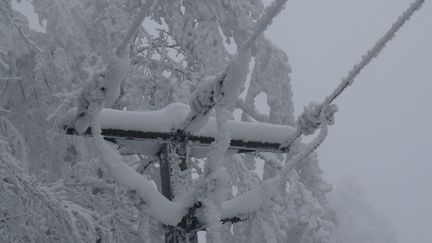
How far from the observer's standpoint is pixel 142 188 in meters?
2.88

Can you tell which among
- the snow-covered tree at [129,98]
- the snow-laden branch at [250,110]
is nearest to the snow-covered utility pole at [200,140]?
the snow-covered tree at [129,98]

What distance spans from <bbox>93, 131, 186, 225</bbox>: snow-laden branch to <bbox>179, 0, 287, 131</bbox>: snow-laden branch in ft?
1.62

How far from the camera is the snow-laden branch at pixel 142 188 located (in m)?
2.82

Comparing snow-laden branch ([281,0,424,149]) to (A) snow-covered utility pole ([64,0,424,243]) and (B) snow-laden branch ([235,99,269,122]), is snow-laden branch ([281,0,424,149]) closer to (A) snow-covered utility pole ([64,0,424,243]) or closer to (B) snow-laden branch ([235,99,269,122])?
(A) snow-covered utility pole ([64,0,424,243])

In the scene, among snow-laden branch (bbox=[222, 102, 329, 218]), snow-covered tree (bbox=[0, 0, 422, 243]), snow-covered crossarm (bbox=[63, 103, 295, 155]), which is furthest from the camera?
snow-covered tree (bbox=[0, 0, 422, 243])

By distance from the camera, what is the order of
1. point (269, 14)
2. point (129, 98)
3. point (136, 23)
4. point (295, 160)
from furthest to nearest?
point (129, 98)
point (295, 160)
point (136, 23)
point (269, 14)

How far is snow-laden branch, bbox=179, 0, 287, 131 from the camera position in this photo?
7.36 feet

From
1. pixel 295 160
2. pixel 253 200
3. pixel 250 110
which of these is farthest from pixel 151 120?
pixel 250 110

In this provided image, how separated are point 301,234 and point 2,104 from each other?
12.7 feet

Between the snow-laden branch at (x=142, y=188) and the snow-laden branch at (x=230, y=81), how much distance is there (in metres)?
0.49

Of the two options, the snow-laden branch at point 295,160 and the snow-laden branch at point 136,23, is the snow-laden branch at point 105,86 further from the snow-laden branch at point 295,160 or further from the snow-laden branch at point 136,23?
the snow-laden branch at point 295,160

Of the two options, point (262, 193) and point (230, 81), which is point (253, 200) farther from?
point (230, 81)

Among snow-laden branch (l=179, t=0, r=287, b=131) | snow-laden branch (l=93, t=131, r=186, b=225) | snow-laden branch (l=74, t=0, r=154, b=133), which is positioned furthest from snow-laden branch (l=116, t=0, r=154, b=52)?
snow-laden branch (l=93, t=131, r=186, b=225)

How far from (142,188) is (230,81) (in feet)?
2.75
